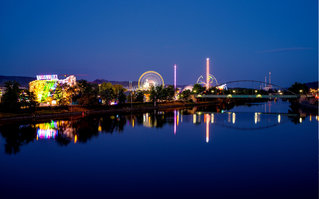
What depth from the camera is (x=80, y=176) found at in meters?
15.4

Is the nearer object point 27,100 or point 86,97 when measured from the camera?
point 27,100

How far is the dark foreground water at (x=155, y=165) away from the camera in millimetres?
13164

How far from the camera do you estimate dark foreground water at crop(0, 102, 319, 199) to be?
518 inches

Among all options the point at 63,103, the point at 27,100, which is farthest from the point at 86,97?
the point at 27,100

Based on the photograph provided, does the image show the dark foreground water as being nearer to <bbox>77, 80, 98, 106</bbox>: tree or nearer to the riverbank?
the riverbank

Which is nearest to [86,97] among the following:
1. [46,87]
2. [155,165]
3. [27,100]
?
[27,100]

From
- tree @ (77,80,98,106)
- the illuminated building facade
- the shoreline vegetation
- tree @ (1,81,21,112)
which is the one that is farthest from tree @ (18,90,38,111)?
the illuminated building facade

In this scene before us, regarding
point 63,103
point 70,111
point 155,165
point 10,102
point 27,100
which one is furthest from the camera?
point 63,103

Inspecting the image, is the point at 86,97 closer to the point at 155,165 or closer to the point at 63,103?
the point at 63,103

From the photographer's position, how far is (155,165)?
1786 centimetres

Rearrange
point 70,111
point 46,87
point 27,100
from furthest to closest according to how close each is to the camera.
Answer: point 46,87 → point 70,111 → point 27,100

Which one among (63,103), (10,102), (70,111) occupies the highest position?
(10,102)

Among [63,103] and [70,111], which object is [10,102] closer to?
[70,111]

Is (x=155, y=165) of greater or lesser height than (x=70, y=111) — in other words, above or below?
below
